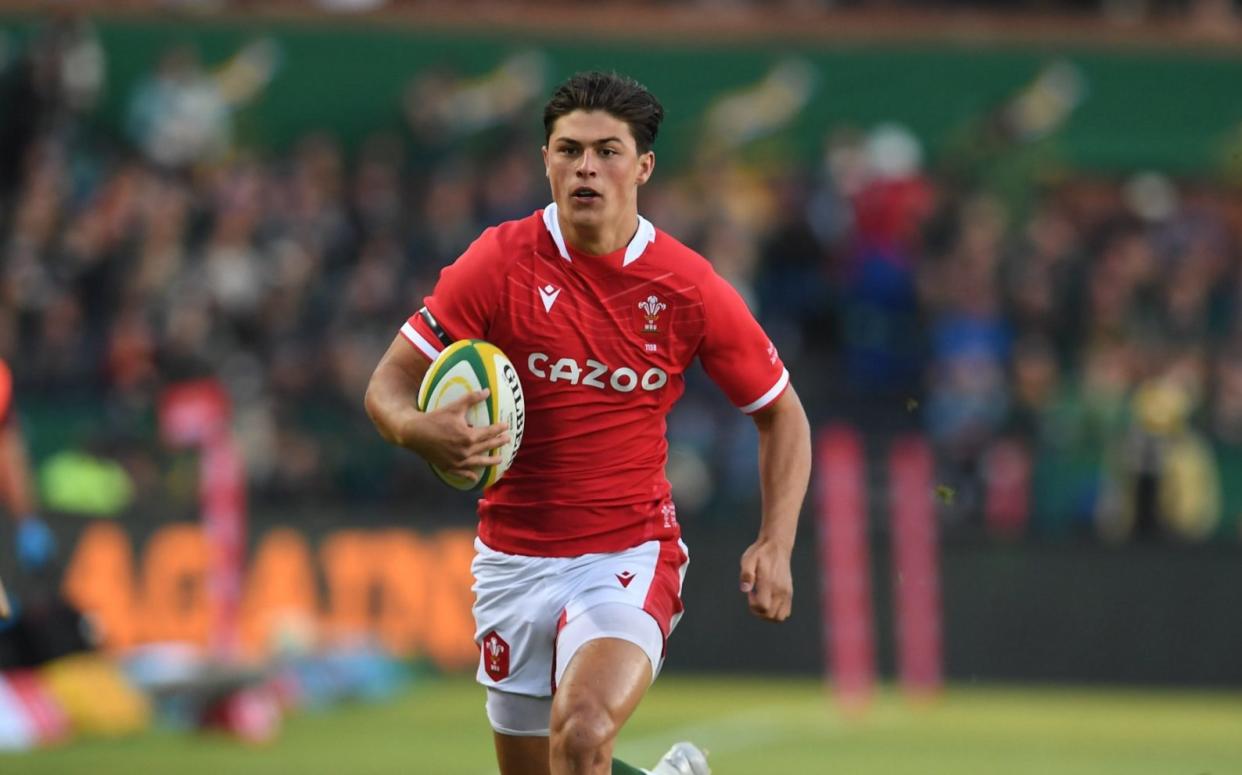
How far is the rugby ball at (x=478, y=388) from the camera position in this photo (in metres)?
6.66

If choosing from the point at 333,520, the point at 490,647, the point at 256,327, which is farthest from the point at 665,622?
the point at 256,327

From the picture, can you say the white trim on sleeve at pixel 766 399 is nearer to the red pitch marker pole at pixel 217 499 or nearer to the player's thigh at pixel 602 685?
the player's thigh at pixel 602 685

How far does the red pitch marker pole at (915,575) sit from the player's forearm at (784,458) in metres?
10.5

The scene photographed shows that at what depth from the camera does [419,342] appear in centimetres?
698

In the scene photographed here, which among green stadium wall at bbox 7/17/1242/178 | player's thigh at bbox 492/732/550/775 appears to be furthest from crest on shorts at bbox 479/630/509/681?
green stadium wall at bbox 7/17/1242/178

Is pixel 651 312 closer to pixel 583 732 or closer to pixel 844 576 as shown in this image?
pixel 583 732

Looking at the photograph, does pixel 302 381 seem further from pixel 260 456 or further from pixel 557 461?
pixel 557 461

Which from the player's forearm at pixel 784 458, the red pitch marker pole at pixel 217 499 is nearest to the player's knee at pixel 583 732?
the player's forearm at pixel 784 458

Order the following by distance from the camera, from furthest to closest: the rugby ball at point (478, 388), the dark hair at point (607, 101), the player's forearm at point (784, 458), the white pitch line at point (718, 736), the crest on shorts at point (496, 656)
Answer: the white pitch line at point (718, 736) → the player's forearm at point (784, 458) → the crest on shorts at point (496, 656) → the dark hair at point (607, 101) → the rugby ball at point (478, 388)

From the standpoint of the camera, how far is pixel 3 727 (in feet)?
41.6

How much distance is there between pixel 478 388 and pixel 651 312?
2.48 ft

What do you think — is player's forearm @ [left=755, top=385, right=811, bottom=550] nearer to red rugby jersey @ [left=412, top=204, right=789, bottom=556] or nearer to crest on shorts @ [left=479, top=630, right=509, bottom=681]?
red rugby jersey @ [left=412, top=204, right=789, bottom=556]

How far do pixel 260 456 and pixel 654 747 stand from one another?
6.32 metres

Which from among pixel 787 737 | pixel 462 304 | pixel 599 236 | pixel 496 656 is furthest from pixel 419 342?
pixel 787 737
